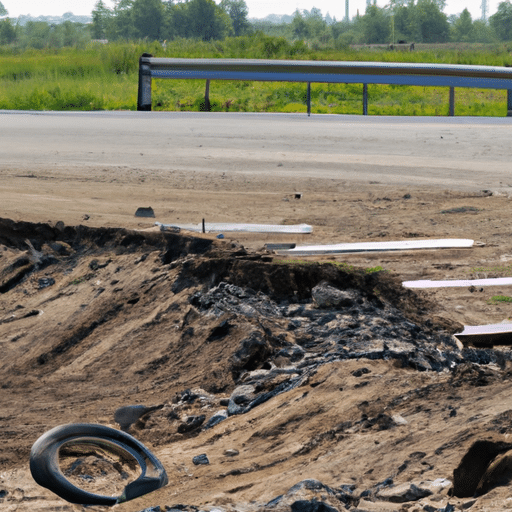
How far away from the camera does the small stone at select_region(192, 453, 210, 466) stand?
4.32 meters

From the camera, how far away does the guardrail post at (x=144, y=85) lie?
43.5 feet

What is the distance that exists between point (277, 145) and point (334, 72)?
2.03 m

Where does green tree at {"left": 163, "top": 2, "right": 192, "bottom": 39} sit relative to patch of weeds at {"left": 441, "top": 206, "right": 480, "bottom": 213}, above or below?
above

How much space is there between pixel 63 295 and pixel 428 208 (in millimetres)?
4772

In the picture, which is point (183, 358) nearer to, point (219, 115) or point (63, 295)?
point (63, 295)

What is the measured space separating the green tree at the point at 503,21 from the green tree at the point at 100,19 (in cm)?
3191

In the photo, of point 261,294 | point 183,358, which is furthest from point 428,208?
point 183,358

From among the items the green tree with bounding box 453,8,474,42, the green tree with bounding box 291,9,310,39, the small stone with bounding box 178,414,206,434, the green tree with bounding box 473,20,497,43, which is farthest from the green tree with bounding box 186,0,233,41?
the small stone with bounding box 178,414,206,434

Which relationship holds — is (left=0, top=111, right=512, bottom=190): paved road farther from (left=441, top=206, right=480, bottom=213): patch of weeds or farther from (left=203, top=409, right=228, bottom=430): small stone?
(left=203, top=409, right=228, bottom=430): small stone

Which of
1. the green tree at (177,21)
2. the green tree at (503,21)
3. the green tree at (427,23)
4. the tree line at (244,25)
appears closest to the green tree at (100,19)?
the tree line at (244,25)

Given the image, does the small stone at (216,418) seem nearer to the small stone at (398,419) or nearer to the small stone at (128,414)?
the small stone at (128,414)

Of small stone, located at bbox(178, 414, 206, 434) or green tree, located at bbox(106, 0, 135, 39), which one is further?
green tree, located at bbox(106, 0, 135, 39)

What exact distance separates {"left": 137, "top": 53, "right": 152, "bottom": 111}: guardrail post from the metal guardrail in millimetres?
18

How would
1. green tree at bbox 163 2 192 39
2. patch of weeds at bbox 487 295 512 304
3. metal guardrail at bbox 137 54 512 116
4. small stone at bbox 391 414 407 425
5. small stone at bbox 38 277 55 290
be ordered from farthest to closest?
green tree at bbox 163 2 192 39
metal guardrail at bbox 137 54 512 116
small stone at bbox 38 277 55 290
patch of weeds at bbox 487 295 512 304
small stone at bbox 391 414 407 425
